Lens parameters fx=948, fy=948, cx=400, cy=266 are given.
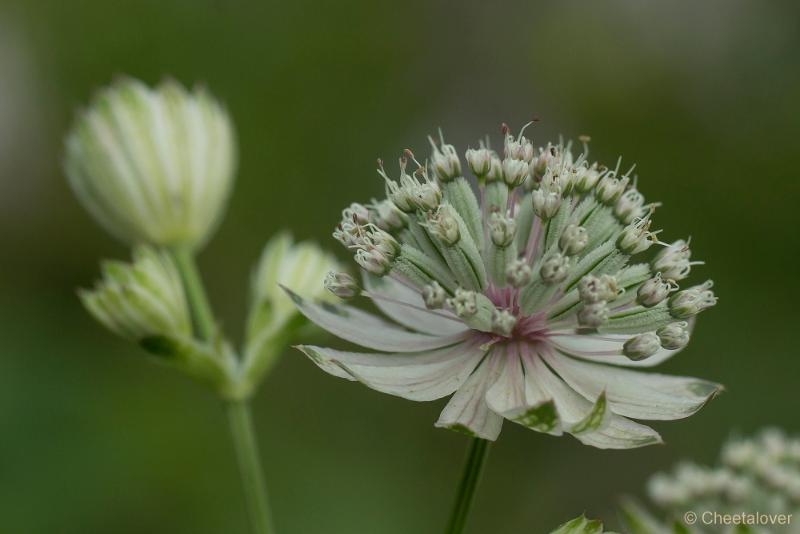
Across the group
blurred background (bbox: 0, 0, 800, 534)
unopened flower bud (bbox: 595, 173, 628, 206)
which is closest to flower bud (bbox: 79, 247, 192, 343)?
unopened flower bud (bbox: 595, 173, 628, 206)

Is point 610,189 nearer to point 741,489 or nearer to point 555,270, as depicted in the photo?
point 555,270

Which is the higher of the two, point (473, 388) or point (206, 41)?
point (206, 41)

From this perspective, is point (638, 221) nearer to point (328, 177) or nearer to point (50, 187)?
point (328, 177)

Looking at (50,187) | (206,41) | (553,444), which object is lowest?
(553,444)

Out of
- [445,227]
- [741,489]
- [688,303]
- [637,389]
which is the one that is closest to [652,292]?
[688,303]

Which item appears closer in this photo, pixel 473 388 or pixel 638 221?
pixel 473 388

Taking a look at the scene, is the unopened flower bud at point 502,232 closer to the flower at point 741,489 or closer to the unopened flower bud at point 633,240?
the unopened flower bud at point 633,240

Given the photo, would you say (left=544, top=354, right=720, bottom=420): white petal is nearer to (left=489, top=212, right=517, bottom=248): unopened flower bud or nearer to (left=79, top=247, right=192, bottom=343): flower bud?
(left=489, top=212, right=517, bottom=248): unopened flower bud

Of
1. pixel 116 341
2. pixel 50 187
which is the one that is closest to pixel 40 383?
pixel 116 341
